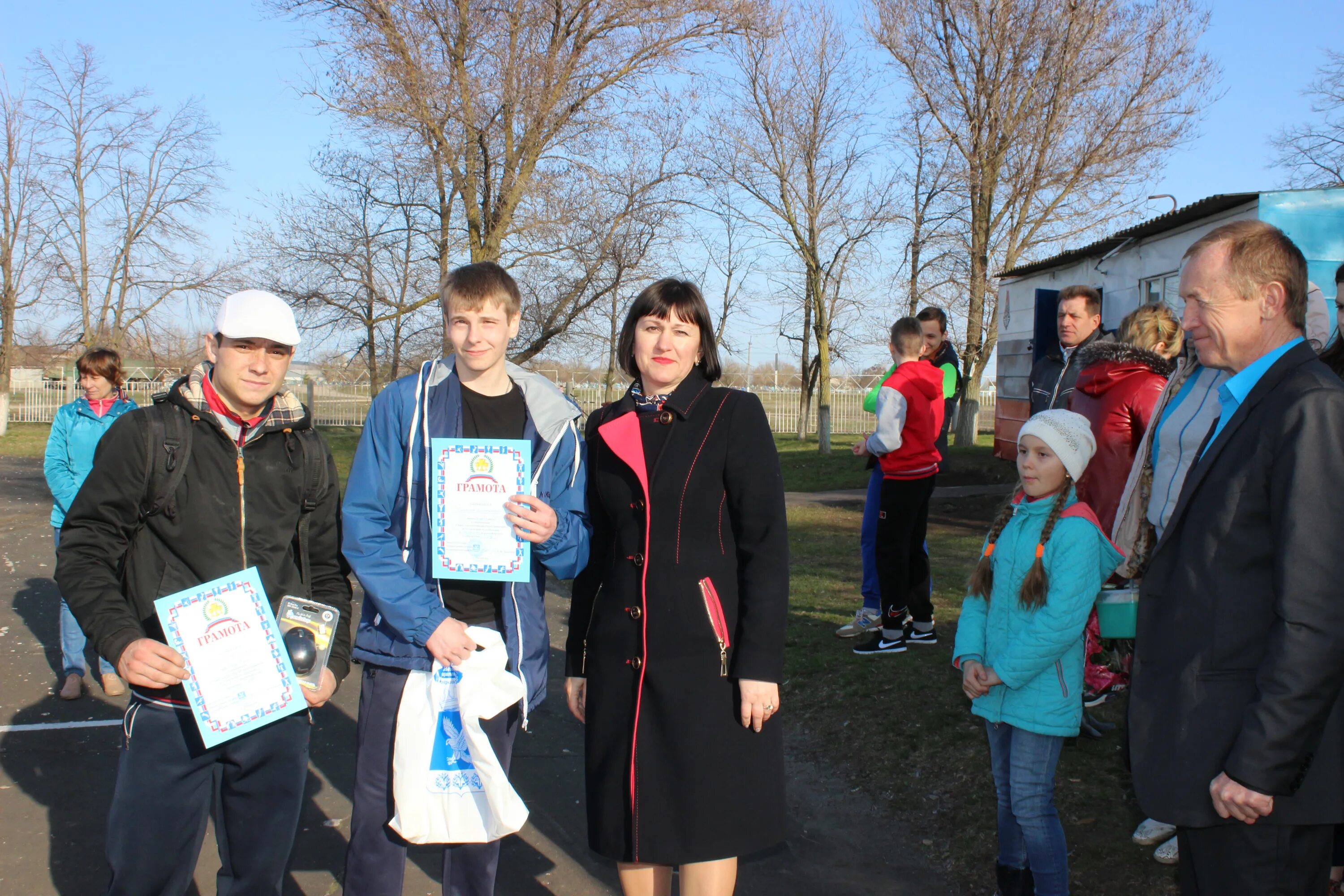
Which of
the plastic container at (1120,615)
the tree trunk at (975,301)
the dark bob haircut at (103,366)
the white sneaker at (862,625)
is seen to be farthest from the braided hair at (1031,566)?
the tree trunk at (975,301)

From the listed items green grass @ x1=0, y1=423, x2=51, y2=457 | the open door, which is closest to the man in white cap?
the open door

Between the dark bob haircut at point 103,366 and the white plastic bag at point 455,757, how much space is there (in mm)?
4621

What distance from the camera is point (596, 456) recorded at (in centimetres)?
313

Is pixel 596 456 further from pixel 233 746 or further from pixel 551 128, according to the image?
pixel 551 128

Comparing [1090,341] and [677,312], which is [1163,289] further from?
[677,312]

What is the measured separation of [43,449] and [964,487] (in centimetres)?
2416

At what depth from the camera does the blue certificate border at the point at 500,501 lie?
9.64 feet

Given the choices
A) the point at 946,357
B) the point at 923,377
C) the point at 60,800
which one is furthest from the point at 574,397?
the point at 60,800

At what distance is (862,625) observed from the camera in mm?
6809

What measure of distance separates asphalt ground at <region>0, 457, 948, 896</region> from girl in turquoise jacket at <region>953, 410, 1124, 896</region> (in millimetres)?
668

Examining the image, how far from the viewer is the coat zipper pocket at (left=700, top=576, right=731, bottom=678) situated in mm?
2799

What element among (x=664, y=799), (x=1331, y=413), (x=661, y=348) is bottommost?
(x=664, y=799)

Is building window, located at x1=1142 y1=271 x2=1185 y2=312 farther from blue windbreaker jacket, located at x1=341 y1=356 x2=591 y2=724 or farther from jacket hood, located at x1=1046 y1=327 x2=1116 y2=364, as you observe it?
blue windbreaker jacket, located at x1=341 y1=356 x2=591 y2=724

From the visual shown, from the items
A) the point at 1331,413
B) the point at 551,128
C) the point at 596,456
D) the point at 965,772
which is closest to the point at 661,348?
the point at 596,456
